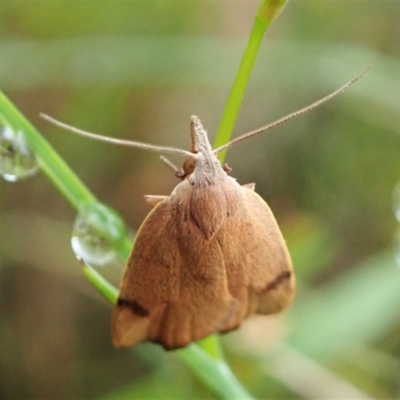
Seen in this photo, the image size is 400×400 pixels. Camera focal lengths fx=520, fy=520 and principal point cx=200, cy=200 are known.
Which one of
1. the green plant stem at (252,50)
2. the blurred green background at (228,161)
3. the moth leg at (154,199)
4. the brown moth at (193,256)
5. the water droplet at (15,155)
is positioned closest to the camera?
the green plant stem at (252,50)

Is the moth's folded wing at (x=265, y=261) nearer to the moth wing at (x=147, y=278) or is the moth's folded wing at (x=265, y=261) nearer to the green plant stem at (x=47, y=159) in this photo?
the moth wing at (x=147, y=278)

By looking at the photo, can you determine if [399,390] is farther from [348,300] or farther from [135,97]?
[135,97]

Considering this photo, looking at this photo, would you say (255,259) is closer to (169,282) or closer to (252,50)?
(169,282)

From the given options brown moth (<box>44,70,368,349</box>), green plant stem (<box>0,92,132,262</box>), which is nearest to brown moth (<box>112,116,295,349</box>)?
brown moth (<box>44,70,368,349</box>)

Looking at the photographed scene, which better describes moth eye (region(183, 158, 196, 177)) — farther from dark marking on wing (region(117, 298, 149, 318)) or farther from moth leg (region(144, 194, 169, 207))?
dark marking on wing (region(117, 298, 149, 318))

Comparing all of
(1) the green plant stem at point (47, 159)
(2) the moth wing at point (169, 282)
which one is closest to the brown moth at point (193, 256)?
(2) the moth wing at point (169, 282)

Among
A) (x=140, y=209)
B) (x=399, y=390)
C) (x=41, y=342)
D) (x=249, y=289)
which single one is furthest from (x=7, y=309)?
(x=399, y=390)

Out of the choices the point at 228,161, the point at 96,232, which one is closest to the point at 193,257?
the point at 96,232
